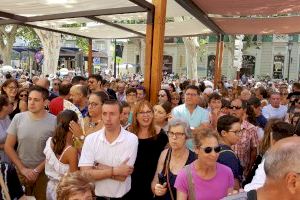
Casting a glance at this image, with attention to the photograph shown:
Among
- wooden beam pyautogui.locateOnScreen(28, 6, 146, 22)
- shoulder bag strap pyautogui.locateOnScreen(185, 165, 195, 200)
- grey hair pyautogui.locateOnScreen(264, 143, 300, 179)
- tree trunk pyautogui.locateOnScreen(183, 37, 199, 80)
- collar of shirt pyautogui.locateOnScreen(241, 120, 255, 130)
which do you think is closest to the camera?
grey hair pyautogui.locateOnScreen(264, 143, 300, 179)

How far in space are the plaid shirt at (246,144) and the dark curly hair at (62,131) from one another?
7.13 ft

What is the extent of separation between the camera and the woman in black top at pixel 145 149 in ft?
12.7

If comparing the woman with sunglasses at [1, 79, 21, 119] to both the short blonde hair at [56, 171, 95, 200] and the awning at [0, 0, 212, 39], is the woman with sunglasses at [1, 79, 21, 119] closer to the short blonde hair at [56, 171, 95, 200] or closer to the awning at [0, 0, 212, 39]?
the awning at [0, 0, 212, 39]

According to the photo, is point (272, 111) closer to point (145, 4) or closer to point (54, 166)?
point (145, 4)

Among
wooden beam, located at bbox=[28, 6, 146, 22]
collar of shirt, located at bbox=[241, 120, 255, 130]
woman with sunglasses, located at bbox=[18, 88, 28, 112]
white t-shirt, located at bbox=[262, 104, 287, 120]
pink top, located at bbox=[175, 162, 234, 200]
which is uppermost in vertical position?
wooden beam, located at bbox=[28, 6, 146, 22]

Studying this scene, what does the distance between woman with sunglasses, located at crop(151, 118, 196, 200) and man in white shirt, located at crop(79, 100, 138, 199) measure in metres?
0.30

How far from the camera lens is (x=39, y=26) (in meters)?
10.3

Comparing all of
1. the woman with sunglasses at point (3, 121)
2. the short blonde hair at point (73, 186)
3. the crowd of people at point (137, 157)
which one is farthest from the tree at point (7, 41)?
the short blonde hair at point (73, 186)

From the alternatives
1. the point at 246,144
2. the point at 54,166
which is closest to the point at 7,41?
the point at 246,144

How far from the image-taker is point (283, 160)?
172 cm

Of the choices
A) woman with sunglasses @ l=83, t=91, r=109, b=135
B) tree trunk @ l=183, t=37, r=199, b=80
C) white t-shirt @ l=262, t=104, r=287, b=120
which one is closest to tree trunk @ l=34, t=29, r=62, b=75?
tree trunk @ l=183, t=37, r=199, b=80

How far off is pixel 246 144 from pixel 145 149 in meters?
1.58

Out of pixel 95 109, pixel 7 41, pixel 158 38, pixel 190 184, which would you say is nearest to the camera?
pixel 190 184

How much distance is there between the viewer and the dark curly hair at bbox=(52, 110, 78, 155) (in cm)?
371
